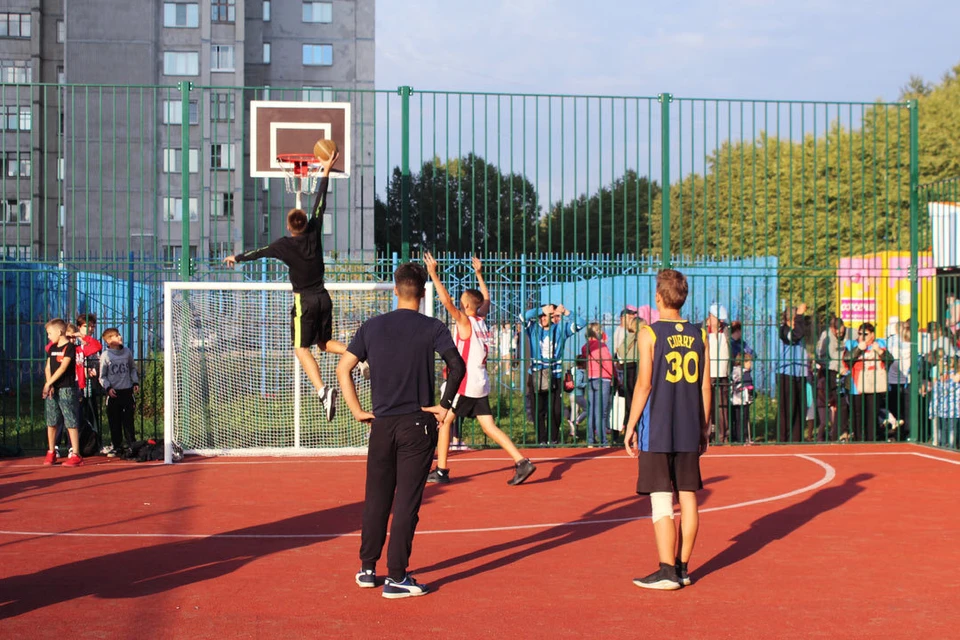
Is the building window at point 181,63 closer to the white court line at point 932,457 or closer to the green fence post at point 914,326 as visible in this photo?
the green fence post at point 914,326

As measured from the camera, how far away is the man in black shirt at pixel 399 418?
6684 mm

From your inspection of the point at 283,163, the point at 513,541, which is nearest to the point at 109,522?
the point at 513,541

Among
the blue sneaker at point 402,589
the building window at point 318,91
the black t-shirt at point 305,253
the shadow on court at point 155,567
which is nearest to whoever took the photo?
the blue sneaker at point 402,589

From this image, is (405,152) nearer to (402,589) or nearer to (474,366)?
(474,366)

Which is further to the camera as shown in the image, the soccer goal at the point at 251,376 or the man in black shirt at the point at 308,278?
the soccer goal at the point at 251,376

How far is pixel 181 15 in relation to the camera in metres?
57.6

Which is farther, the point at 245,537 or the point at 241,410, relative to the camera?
the point at 241,410

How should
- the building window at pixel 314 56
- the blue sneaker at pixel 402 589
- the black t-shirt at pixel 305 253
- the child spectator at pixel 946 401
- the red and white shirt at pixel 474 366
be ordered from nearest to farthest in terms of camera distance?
1. the blue sneaker at pixel 402 589
2. the red and white shirt at pixel 474 366
3. the black t-shirt at pixel 305 253
4. the child spectator at pixel 946 401
5. the building window at pixel 314 56

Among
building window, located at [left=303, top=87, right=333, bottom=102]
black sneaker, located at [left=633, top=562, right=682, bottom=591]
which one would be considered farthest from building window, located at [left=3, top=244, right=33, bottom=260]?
black sneaker, located at [left=633, top=562, right=682, bottom=591]

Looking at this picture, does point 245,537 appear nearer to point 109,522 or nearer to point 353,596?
point 109,522

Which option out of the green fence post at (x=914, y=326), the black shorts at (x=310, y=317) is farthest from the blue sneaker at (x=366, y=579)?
the green fence post at (x=914, y=326)

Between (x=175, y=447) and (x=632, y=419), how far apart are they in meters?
8.28

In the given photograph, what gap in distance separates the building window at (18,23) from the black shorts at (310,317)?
5851 cm

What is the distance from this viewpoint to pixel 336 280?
15523 millimetres
